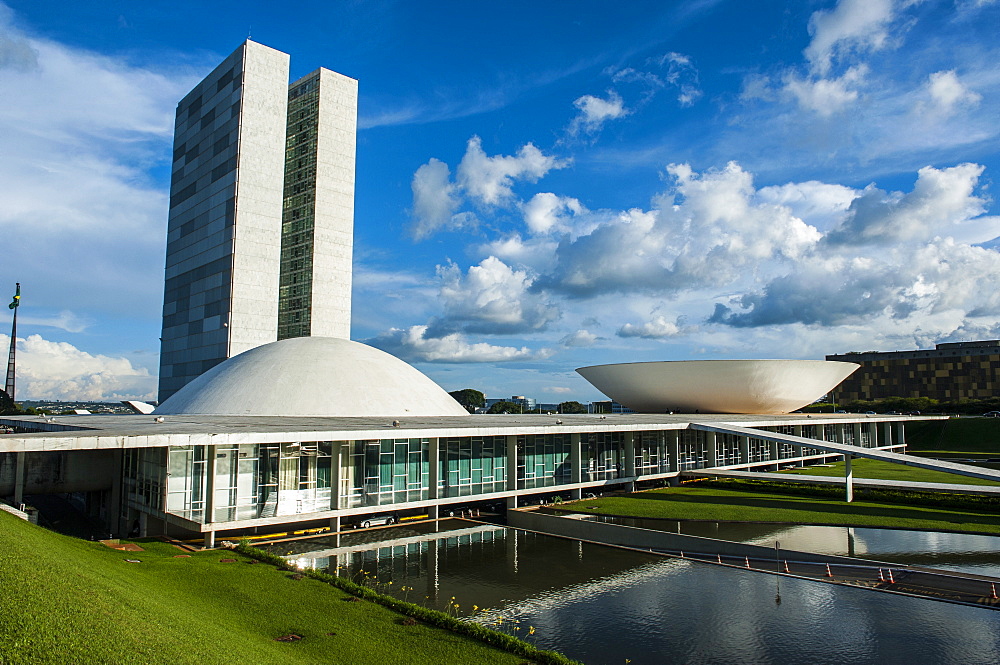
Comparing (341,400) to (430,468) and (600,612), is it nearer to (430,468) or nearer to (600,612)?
(430,468)

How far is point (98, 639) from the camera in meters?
8.51

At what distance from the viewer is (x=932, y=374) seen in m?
105

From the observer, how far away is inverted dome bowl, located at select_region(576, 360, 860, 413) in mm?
50312

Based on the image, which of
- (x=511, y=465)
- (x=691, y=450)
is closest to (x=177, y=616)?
(x=511, y=465)

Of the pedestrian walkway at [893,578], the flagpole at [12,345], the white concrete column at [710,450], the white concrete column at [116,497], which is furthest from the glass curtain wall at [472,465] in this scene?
the flagpole at [12,345]

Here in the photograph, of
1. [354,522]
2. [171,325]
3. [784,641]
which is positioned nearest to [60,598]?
[784,641]

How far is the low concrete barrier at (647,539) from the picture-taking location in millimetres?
18141

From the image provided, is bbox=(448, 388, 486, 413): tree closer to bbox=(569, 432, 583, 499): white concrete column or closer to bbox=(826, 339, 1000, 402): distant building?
bbox=(826, 339, 1000, 402): distant building

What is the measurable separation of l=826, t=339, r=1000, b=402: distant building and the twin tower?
85147 millimetres

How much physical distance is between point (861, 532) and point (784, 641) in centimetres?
1207

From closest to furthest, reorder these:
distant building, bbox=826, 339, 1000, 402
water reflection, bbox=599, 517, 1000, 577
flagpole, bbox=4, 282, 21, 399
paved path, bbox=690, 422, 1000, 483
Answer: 1. water reflection, bbox=599, 517, 1000, 577
2. paved path, bbox=690, 422, 1000, 483
3. flagpole, bbox=4, 282, 21, 399
4. distant building, bbox=826, 339, 1000, 402

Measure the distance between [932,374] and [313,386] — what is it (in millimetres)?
107214

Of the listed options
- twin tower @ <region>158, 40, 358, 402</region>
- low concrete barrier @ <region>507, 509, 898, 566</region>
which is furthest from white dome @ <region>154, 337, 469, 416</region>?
twin tower @ <region>158, 40, 358, 402</region>

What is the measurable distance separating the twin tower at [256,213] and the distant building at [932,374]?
8515cm
